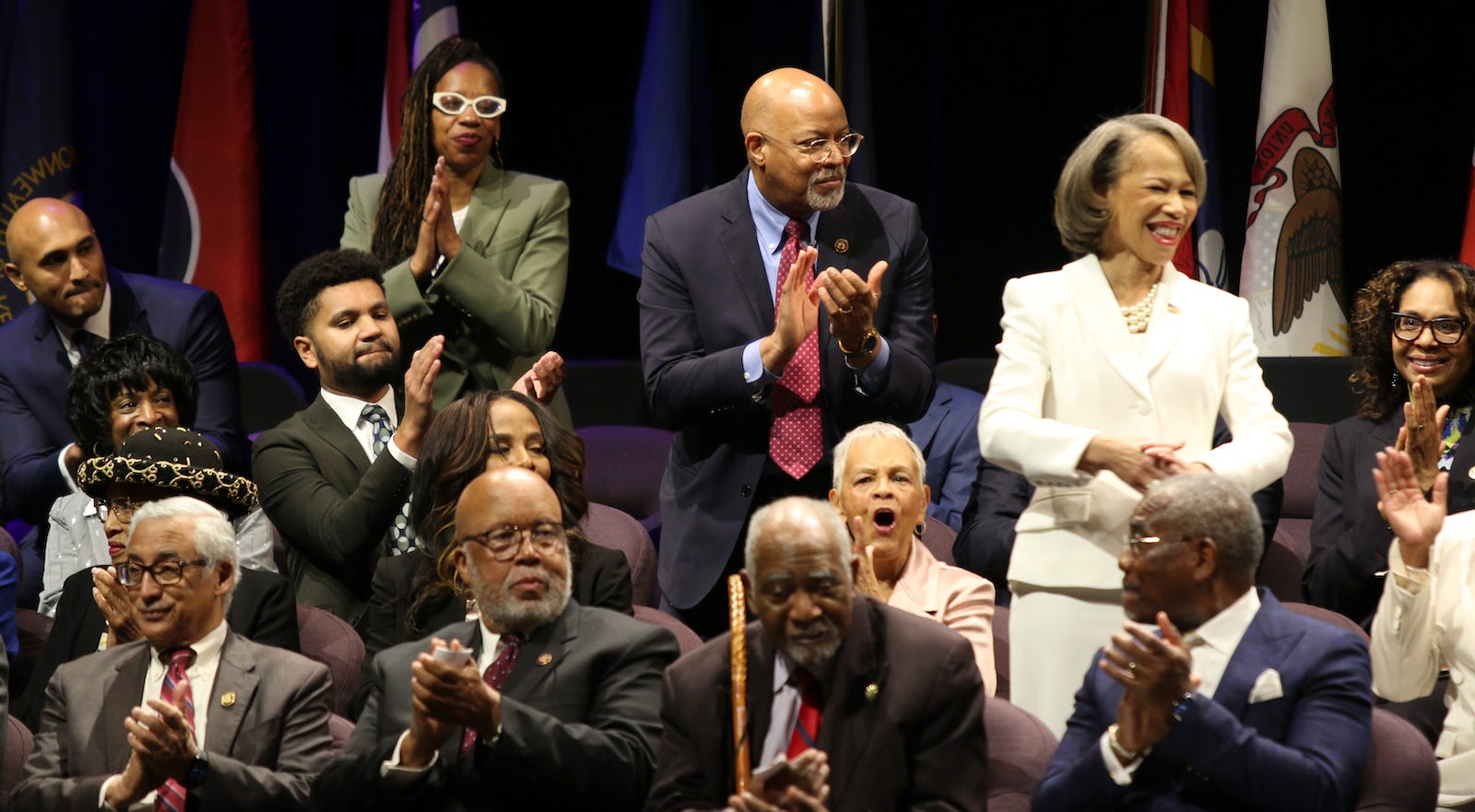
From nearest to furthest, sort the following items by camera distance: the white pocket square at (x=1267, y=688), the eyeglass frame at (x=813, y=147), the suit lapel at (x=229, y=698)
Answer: the white pocket square at (x=1267, y=688) → the suit lapel at (x=229, y=698) → the eyeglass frame at (x=813, y=147)

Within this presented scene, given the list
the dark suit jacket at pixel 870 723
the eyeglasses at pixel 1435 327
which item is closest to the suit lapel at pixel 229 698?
the dark suit jacket at pixel 870 723

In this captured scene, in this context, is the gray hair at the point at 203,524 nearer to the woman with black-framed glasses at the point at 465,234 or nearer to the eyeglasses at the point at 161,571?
the eyeglasses at the point at 161,571

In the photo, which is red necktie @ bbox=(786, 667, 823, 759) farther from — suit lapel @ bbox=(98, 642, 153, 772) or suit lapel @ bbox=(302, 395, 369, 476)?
suit lapel @ bbox=(302, 395, 369, 476)

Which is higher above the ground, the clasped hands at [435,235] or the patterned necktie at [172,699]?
the clasped hands at [435,235]

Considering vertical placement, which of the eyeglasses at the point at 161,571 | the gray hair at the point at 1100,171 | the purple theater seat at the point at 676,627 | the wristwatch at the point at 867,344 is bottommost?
the purple theater seat at the point at 676,627

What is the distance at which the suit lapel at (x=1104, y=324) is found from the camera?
3047 mm

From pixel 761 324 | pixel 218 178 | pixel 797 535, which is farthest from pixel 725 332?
pixel 218 178

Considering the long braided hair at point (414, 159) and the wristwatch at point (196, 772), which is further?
the long braided hair at point (414, 159)

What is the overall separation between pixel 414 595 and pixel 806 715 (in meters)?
1.08

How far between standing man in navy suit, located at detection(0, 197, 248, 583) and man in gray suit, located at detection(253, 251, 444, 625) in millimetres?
421

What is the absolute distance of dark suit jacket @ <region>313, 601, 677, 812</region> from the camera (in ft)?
9.36

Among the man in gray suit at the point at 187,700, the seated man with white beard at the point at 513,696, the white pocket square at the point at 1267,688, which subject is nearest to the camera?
the white pocket square at the point at 1267,688

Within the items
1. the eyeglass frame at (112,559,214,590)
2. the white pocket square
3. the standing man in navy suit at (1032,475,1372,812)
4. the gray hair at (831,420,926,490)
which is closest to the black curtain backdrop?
the gray hair at (831,420,926,490)

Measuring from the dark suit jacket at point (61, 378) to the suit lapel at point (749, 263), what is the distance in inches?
57.3
